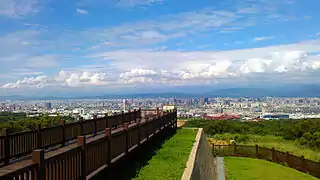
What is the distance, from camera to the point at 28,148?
9.59 m

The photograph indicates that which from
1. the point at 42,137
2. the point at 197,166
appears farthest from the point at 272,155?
the point at 42,137

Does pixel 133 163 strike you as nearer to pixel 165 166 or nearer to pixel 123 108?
pixel 165 166

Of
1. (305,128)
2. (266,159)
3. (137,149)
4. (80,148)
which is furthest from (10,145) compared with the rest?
(305,128)

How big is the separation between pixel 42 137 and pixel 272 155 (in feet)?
65.7

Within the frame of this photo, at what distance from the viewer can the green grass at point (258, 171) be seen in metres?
21.0

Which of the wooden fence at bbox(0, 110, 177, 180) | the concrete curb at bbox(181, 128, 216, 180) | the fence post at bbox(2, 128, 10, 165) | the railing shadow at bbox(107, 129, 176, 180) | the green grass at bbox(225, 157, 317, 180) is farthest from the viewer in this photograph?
the green grass at bbox(225, 157, 317, 180)

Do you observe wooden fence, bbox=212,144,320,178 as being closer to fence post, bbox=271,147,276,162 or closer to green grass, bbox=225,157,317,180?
fence post, bbox=271,147,276,162

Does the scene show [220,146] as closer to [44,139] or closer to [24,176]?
[44,139]

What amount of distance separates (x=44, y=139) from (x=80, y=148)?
408cm

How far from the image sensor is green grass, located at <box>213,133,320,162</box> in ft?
99.0

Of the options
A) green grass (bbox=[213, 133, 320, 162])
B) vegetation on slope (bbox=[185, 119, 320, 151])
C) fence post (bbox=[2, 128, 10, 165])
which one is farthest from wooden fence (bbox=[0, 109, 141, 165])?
vegetation on slope (bbox=[185, 119, 320, 151])

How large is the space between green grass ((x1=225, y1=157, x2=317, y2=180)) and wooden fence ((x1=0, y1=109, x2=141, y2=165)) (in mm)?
9091

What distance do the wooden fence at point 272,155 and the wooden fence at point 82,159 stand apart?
46.1 ft

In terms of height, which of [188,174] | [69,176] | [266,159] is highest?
[69,176]
